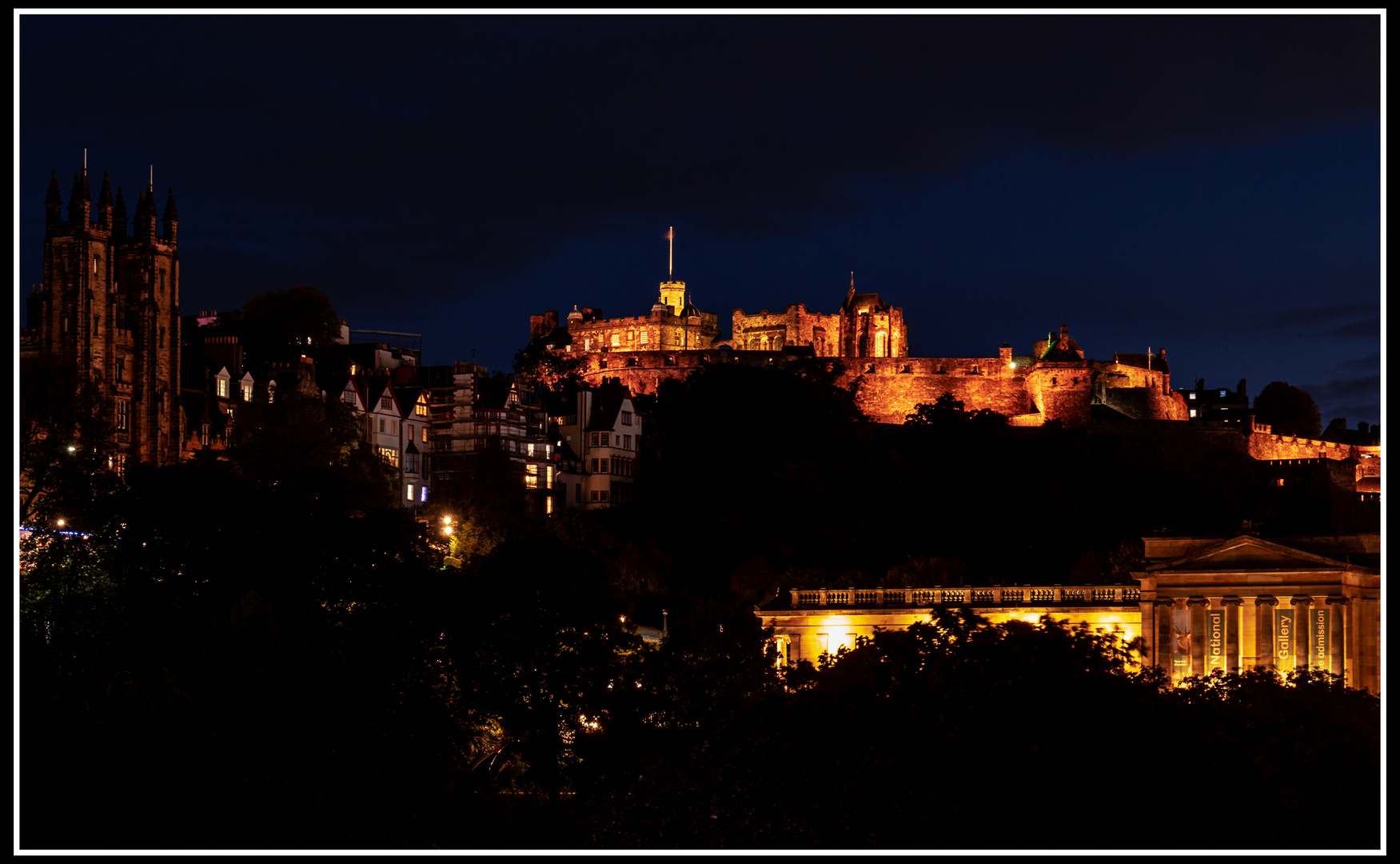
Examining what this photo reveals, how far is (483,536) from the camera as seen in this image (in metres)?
100

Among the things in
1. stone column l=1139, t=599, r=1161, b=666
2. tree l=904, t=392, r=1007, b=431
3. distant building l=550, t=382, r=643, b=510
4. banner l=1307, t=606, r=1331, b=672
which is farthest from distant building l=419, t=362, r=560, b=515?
banner l=1307, t=606, r=1331, b=672

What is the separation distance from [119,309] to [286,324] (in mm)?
34647

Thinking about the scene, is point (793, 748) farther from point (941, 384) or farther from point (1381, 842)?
point (941, 384)

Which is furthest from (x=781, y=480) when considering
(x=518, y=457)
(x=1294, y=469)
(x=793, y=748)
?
(x=793, y=748)

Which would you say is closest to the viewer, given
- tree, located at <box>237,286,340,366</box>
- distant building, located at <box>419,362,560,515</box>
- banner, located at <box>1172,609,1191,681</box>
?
banner, located at <box>1172,609,1191,681</box>

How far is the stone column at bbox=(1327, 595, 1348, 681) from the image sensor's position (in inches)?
2938

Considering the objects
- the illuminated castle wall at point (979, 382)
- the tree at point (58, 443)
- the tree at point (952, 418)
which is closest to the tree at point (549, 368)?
the illuminated castle wall at point (979, 382)

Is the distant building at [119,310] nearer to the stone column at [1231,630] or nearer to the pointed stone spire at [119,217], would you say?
the pointed stone spire at [119,217]

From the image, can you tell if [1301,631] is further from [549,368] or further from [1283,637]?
[549,368]

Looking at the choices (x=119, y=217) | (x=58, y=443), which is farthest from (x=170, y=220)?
(x=58, y=443)

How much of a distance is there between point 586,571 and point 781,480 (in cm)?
5271

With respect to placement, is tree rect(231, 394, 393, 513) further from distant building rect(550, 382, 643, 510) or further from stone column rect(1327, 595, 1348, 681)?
stone column rect(1327, 595, 1348, 681)

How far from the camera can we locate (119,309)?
12225 centimetres

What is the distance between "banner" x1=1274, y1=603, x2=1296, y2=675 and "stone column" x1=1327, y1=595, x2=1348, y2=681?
4.71ft
